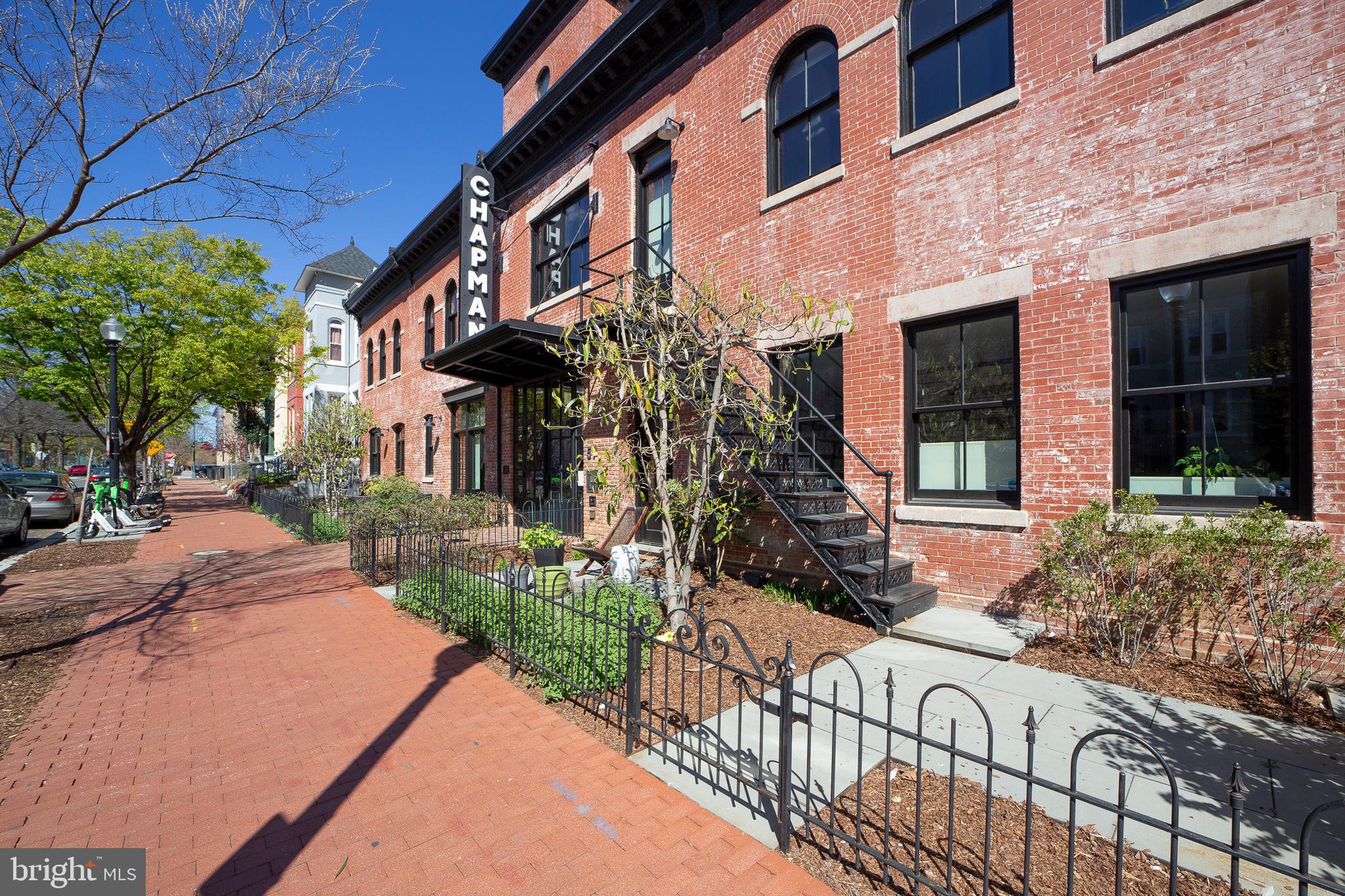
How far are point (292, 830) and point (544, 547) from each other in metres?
5.07

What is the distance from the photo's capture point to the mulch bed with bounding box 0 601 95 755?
4520 mm

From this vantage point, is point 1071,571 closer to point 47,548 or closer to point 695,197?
point 695,197

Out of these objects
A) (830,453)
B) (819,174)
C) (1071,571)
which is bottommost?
(1071,571)

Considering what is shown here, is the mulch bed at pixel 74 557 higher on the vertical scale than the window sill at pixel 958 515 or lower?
lower

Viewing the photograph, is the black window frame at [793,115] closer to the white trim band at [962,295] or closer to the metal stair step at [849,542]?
the white trim band at [962,295]

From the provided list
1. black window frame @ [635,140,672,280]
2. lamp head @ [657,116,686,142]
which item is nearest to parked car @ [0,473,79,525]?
black window frame @ [635,140,672,280]

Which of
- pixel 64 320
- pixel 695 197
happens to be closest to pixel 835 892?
pixel 695 197

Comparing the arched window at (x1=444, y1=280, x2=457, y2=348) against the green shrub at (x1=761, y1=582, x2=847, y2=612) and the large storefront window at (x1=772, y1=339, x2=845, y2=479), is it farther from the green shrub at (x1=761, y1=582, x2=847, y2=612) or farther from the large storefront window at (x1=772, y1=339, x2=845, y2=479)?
the green shrub at (x1=761, y1=582, x2=847, y2=612)

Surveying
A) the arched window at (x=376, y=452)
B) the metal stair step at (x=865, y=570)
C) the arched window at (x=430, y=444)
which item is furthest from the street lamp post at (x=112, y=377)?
the metal stair step at (x=865, y=570)

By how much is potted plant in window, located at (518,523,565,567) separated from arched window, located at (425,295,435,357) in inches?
456

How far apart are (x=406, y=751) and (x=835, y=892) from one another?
2722 millimetres

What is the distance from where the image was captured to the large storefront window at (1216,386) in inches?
182

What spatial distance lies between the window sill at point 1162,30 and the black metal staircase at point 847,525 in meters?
4.03

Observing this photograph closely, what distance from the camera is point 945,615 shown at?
5953 mm
